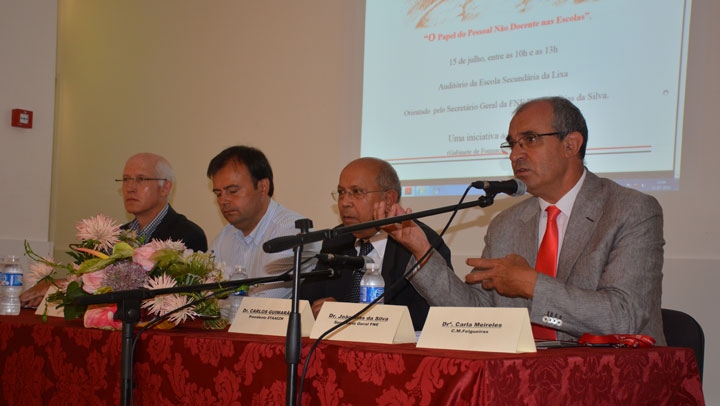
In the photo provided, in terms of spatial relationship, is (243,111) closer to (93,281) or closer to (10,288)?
(10,288)

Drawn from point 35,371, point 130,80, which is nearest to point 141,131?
point 130,80

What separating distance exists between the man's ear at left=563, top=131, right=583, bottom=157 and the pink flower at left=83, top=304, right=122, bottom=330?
154cm

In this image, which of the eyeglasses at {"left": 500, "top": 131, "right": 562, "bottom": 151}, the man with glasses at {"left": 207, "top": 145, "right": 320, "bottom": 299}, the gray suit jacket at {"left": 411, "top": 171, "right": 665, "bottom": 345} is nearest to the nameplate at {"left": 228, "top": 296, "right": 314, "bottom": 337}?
the gray suit jacket at {"left": 411, "top": 171, "right": 665, "bottom": 345}

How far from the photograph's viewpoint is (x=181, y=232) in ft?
12.7

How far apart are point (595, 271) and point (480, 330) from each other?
2.65 feet

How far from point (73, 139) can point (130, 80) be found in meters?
0.94

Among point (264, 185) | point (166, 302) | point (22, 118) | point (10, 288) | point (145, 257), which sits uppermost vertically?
point (22, 118)

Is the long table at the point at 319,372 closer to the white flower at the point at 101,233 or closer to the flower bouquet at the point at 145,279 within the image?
the flower bouquet at the point at 145,279

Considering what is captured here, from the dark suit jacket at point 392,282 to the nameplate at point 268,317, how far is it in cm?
59

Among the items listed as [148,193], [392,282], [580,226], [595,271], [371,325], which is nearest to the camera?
[371,325]

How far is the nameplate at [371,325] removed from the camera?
5.71 ft

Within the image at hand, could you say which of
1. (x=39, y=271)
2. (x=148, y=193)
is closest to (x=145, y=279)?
(x=39, y=271)

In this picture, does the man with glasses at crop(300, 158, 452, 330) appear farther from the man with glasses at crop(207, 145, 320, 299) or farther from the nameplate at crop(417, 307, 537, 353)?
the nameplate at crop(417, 307, 537, 353)

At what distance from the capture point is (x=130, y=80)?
626 centimetres
